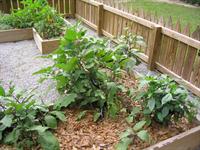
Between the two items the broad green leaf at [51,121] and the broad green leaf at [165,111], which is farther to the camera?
the broad green leaf at [51,121]

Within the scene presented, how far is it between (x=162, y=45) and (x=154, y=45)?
0.46ft

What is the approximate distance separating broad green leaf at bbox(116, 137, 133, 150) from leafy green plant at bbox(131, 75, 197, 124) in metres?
0.38

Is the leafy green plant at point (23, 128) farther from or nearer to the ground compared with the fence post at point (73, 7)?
nearer to the ground

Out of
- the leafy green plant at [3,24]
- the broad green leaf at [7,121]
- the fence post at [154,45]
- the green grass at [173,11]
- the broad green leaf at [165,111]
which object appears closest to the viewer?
the broad green leaf at [7,121]

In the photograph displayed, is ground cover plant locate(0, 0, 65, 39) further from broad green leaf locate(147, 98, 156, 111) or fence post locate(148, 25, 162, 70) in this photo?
broad green leaf locate(147, 98, 156, 111)

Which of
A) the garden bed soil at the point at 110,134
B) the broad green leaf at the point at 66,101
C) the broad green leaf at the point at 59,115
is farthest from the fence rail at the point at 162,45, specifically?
the broad green leaf at the point at 59,115

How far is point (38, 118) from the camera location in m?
2.72

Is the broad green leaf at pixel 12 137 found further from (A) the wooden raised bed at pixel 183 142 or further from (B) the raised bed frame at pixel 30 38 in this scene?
(B) the raised bed frame at pixel 30 38

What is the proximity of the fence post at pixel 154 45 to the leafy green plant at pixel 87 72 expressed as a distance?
151cm

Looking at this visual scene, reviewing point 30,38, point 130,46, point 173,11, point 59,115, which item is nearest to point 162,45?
point 130,46

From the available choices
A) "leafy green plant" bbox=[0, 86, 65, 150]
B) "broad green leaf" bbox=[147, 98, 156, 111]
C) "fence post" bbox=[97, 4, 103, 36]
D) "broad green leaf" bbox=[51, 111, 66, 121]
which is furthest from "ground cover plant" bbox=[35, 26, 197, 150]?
"fence post" bbox=[97, 4, 103, 36]

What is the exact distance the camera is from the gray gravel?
385cm

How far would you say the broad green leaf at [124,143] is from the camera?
235 centimetres

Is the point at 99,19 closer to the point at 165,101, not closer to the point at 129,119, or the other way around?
the point at 129,119
